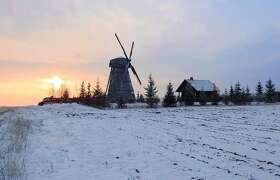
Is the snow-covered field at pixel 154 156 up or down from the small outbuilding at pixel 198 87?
down

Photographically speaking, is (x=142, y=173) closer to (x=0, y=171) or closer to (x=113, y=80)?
(x=0, y=171)

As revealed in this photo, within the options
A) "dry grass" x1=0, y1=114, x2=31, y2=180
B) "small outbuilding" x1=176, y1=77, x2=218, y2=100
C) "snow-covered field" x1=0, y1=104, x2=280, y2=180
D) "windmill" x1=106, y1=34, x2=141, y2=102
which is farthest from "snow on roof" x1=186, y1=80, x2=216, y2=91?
"dry grass" x1=0, y1=114, x2=31, y2=180

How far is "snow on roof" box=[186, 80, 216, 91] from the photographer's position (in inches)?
4486

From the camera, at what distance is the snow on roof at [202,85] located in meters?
114

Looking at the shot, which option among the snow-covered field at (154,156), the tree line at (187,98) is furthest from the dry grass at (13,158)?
the tree line at (187,98)

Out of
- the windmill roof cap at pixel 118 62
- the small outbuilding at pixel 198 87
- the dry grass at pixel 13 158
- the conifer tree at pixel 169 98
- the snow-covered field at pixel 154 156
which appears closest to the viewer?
the dry grass at pixel 13 158

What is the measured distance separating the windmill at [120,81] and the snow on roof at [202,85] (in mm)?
12725

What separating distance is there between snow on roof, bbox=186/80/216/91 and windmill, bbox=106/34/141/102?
41.7 feet

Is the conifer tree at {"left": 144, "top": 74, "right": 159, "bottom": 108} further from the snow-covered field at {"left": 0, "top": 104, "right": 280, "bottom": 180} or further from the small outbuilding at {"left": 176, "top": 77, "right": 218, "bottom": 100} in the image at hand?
the snow-covered field at {"left": 0, "top": 104, "right": 280, "bottom": 180}

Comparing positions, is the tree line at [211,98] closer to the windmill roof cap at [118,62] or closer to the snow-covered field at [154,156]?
the windmill roof cap at [118,62]

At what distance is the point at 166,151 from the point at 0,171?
7295mm

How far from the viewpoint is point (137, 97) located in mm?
122750

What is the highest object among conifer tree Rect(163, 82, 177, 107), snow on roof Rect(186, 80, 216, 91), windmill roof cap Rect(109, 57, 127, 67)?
windmill roof cap Rect(109, 57, 127, 67)

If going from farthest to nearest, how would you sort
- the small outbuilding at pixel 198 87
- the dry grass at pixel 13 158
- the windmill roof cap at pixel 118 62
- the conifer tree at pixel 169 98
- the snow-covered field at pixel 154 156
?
the windmill roof cap at pixel 118 62, the small outbuilding at pixel 198 87, the conifer tree at pixel 169 98, the snow-covered field at pixel 154 156, the dry grass at pixel 13 158
